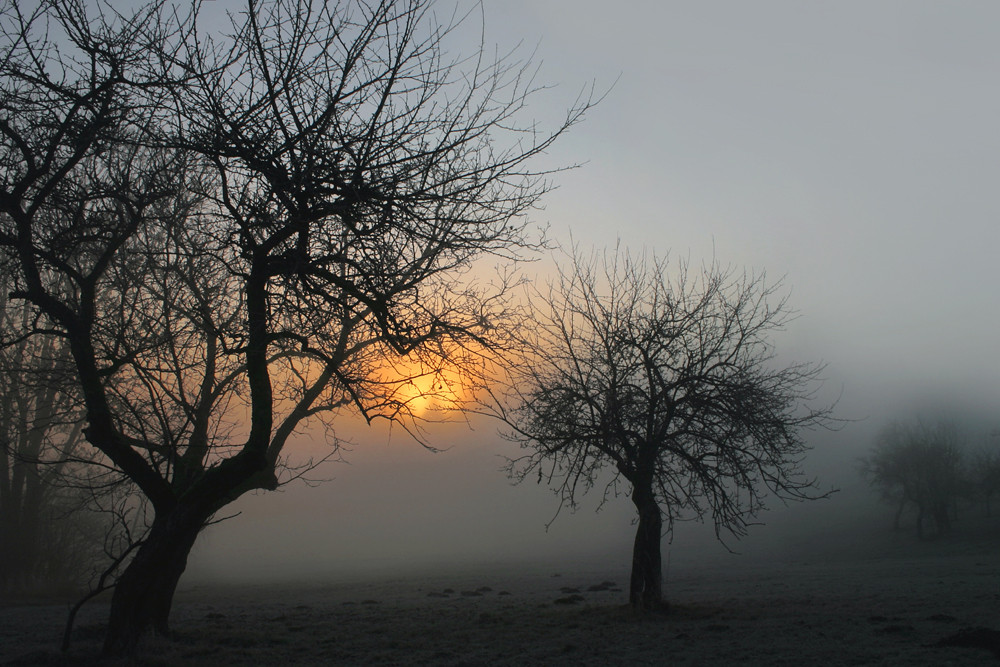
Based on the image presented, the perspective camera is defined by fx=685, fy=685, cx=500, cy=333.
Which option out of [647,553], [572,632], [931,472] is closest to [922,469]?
[931,472]

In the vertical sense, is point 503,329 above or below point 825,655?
above

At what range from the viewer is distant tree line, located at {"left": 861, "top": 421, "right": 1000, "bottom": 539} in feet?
186

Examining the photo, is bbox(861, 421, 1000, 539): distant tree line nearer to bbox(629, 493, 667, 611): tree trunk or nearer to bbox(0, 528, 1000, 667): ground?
bbox(0, 528, 1000, 667): ground

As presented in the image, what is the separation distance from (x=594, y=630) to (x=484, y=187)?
27.6ft

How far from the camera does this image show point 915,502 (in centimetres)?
5803

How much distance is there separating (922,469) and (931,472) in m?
0.86

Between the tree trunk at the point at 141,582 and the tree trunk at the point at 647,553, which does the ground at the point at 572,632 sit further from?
the tree trunk at the point at 647,553

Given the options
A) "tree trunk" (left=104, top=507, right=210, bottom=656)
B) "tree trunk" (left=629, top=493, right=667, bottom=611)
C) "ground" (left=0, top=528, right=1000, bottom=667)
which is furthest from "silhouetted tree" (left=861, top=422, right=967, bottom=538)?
"tree trunk" (left=104, top=507, right=210, bottom=656)

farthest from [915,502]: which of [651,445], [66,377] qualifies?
[66,377]

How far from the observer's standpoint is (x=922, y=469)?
58.8 metres

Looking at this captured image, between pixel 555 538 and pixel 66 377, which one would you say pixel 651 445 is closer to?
pixel 66 377

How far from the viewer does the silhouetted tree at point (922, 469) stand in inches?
2239

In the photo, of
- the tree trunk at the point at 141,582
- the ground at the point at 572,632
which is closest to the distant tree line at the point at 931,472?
the ground at the point at 572,632

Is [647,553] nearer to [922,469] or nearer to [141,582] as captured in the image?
[141,582]
